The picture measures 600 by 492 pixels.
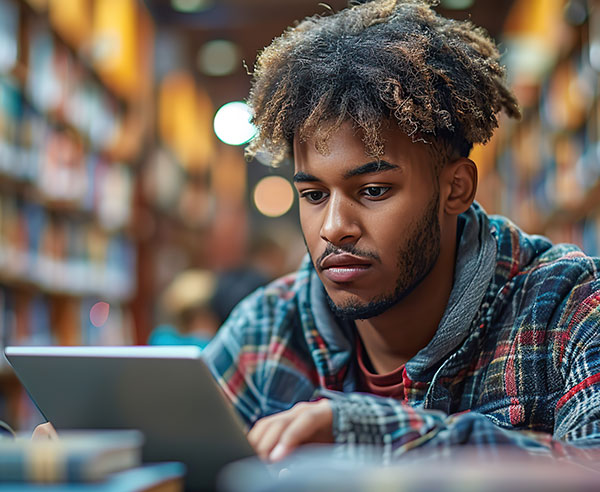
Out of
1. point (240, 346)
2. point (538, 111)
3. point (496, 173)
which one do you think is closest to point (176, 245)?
point (496, 173)

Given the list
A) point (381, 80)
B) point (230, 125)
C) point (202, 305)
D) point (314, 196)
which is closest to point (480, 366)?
point (314, 196)

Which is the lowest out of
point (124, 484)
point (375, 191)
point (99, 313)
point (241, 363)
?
point (124, 484)

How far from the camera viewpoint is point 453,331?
1.28 metres

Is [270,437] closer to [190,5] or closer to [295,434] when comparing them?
[295,434]

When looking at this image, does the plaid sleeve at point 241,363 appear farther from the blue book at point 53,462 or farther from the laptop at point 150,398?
the blue book at point 53,462

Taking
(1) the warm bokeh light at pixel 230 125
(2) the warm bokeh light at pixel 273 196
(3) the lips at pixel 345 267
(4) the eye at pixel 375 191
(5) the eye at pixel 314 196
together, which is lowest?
(3) the lips at pixel 345 267

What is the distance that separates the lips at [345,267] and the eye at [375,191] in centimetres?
11

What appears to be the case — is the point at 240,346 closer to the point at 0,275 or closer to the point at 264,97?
the point at 264,97

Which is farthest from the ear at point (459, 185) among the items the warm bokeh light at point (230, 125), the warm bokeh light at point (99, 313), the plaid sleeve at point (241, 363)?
the warm bokeh light at point (230, 125)

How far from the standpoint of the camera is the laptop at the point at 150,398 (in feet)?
2.73

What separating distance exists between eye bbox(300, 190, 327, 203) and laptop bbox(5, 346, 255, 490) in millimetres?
539

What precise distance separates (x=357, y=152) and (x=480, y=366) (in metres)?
0.42

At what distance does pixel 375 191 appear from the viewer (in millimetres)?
1264

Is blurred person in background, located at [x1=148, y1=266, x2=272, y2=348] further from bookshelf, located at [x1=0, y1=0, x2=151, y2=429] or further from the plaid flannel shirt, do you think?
the plaid flannel shirt
